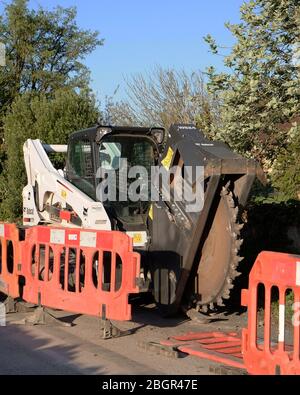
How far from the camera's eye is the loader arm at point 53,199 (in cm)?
845

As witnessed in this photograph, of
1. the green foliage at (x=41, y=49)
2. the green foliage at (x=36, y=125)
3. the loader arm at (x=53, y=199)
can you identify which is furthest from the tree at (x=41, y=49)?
the loader arm at (x=53, y=199)

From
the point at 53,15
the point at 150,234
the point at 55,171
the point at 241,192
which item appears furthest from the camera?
the point at 53,15

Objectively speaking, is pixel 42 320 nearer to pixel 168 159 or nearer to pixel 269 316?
pixel 168 159

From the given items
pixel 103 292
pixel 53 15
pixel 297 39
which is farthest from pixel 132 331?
pixel 53 15

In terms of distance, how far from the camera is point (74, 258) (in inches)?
334

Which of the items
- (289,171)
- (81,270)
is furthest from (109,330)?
(289,171)

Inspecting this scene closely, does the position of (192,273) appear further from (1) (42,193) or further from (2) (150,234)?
(1) (42,193)

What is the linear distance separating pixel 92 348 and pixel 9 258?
9.06ft

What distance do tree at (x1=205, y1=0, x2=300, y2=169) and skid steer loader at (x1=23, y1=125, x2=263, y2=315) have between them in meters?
0.83

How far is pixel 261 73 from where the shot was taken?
815cm

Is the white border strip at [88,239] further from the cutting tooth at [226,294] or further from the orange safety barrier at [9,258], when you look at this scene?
the cutting tooth at [226,294]

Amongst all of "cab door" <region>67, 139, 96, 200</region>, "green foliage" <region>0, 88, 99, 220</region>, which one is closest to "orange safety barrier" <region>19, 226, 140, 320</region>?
"cab door" <region>67, 139, 96, 200</region>

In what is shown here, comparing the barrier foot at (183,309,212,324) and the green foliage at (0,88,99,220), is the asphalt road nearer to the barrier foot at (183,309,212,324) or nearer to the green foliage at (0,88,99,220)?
the barrier foot at (183,309,212,324)

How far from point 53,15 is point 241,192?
66.3 feet
